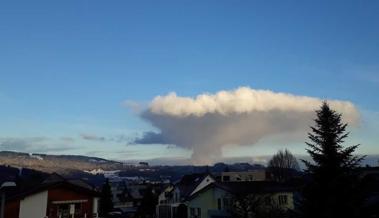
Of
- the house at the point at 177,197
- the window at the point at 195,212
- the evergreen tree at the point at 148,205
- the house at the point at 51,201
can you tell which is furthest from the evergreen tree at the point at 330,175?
the evergreen tree at the point at 148,205

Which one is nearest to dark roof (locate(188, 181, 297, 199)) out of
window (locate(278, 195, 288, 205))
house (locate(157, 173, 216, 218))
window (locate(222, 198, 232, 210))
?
window (locate(278, 195, 288, 205))

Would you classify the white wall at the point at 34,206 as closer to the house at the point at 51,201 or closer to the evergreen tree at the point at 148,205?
the house at the point at 51,201

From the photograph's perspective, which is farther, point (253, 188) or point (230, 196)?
point (230, 196)

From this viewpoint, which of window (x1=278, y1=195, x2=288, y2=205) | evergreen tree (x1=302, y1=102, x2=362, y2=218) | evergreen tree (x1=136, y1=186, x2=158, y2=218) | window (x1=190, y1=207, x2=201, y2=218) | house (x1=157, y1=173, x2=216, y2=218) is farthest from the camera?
evergreen tree (x1=136, y1=186, x2=158, y2=218)

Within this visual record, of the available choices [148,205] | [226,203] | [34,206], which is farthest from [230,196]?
[148,205]

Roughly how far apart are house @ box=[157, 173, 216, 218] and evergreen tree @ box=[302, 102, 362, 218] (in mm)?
51980

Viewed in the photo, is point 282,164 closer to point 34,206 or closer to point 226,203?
point 226,203

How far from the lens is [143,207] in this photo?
107312 mm

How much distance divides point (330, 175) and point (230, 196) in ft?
101

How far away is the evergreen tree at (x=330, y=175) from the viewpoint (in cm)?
3008

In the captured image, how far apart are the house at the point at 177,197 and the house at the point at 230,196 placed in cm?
1262

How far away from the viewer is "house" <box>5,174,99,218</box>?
37969 mm

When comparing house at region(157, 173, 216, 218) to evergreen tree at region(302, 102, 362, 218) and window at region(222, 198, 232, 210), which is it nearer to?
window at region(222, 198, 232, 210)

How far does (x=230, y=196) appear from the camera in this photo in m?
61.4
